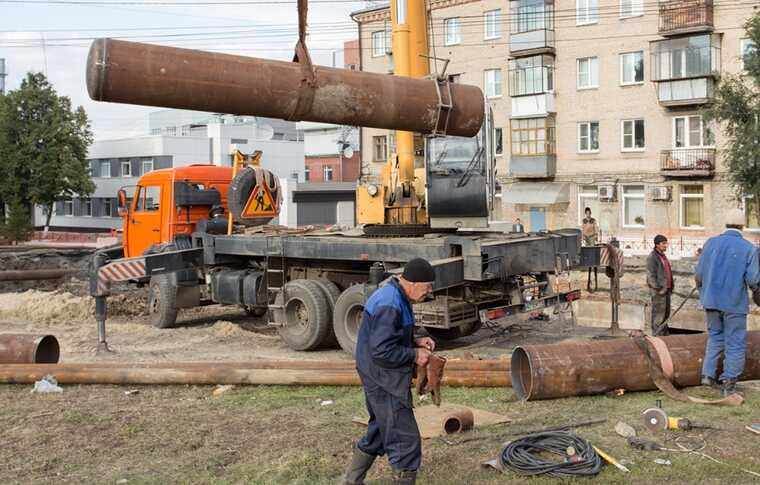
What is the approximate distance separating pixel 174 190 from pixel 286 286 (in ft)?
11.7

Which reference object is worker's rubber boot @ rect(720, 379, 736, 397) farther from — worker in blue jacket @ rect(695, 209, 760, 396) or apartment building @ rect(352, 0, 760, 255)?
apartment building @ rect(352, 0, 760, 255)

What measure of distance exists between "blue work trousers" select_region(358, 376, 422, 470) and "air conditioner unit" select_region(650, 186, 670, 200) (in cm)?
3395

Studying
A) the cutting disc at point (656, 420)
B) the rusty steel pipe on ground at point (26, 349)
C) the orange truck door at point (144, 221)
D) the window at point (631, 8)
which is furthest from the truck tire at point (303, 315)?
the window at point (631, 8)

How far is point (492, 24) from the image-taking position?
4266 cm

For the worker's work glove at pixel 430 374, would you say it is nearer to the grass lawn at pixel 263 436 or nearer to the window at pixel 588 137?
the grass lawn at pixel 263 436

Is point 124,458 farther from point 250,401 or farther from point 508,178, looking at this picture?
point 508,178

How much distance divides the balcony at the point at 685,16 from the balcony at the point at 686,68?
0.48 metres

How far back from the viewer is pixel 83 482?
5895 millimetres

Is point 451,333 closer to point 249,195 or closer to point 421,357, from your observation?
point 249,195

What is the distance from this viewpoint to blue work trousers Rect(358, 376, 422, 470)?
505 cm

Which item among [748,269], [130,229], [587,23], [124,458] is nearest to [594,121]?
[587,23]

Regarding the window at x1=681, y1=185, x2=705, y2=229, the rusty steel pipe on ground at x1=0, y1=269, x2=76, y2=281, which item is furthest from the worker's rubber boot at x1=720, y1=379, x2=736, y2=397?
the window at x1=681, y1=185, x2=705, y2=229

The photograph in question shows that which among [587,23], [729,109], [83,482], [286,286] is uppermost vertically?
[587,23]

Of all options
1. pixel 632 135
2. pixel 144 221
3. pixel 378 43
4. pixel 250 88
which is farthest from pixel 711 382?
pixel 378 43
